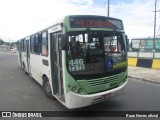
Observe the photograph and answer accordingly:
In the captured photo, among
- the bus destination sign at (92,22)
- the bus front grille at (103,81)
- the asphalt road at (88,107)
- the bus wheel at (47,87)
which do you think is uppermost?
the bus destination sign at (92,22)

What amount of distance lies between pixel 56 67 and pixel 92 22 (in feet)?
6.14

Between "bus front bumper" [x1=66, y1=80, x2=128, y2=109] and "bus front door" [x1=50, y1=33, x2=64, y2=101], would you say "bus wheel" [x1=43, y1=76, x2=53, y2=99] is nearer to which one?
"bus front door" [x1=50, y1=33, x2=64, y2=101]

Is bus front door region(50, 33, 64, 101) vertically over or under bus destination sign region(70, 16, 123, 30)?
under

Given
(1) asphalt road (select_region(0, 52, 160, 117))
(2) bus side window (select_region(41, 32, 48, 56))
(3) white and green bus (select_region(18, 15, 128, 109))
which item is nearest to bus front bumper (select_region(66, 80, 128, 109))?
(3) white and green bus (select_region(18, 15, 128, 109))

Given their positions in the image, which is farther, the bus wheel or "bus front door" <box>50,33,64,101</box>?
the bus wheel

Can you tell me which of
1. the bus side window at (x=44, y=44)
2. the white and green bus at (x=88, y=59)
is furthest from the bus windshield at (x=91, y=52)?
the bus side window at (x=44, y=44)

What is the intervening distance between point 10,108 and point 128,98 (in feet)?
13.6

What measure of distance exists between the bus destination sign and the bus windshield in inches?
8.2

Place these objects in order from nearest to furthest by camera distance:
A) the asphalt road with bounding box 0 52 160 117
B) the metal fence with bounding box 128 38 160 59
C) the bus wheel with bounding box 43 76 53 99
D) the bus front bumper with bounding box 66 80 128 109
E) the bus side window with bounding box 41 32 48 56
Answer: the bus front bumper with bounding box 66 80 128 109 → the asphalt road with bounding box 0 52 160 117 → the bus side window with bounding box 41 32 48 56 → the bus wheel with bounding box 43 76 53 99 → the metal fence with bounding box 128 38 160 59

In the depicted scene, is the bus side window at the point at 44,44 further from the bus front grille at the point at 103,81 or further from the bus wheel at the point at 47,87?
the bus front grille at the point at 103,81

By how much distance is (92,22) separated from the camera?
250 inches

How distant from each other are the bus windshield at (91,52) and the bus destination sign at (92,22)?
21 cm

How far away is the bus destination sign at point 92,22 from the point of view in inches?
241

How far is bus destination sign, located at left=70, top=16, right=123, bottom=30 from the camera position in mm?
6125
